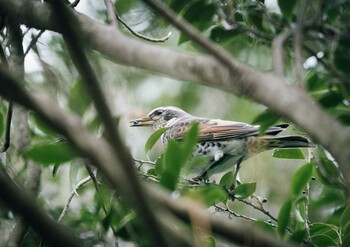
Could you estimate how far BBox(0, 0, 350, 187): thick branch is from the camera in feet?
3.22

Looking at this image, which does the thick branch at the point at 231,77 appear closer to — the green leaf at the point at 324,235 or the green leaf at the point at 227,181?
→ the green leaf at the point at 324,235

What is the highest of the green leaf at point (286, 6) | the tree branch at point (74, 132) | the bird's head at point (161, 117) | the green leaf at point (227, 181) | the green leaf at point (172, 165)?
the tree branch at point (74, 132)

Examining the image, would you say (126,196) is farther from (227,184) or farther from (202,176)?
(202,176)

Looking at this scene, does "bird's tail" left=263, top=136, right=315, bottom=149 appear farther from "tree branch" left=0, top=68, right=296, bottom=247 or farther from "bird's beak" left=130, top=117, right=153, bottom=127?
"tree branch" left=0, top=68, right=296, bottom=247

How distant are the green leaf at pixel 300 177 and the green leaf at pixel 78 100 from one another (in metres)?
0.65

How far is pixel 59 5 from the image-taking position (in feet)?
2.92

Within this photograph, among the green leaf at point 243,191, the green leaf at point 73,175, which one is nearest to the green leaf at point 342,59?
the green leaf at point 243,191

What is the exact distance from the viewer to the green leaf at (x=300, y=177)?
6.33 ft

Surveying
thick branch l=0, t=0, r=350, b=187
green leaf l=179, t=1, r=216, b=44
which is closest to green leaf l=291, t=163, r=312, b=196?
thick branch l=0, t=0, r=350, b=187

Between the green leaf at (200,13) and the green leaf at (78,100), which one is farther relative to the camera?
the green leaf at (200,13)

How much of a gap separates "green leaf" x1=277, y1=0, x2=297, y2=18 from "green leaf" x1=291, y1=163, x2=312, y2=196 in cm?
62

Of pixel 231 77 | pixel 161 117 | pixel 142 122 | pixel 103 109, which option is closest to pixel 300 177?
pixel 231 77

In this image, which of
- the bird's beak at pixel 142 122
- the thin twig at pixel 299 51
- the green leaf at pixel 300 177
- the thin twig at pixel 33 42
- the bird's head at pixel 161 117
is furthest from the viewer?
the bird's head at pixel 161 117

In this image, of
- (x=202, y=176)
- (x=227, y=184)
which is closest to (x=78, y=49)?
(x=227, y=184)
